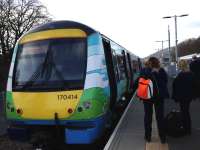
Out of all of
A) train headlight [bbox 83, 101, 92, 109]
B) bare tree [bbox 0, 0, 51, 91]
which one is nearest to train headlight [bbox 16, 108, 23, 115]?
train headlight [bbox 83, 101, 92, 109]

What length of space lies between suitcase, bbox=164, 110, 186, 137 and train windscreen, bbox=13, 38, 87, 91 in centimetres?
212

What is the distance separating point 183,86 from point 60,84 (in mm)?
2671

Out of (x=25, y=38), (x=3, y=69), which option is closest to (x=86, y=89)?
(x=25, y=38)

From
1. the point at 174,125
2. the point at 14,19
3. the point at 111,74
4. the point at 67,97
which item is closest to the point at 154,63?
the point at 174,125

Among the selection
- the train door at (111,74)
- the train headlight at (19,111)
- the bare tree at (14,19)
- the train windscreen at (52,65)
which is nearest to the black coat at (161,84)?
the train windscreen at (52,65)

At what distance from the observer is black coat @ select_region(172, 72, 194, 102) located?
10562 millimetres

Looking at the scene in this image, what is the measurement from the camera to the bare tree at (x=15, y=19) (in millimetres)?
55875

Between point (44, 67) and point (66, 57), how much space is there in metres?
0.53

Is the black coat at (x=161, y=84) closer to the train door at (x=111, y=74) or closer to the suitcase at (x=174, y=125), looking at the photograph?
the suitcase at (x=174, y=125)

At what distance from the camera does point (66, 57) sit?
10.5 metres

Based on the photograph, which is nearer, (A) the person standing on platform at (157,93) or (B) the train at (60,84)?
(A) the person standing on platform at (157,93)

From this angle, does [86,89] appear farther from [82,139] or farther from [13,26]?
[13,26]

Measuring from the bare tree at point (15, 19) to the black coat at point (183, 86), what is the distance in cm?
4519

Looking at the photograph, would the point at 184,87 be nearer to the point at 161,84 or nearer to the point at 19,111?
the point at 161,84
